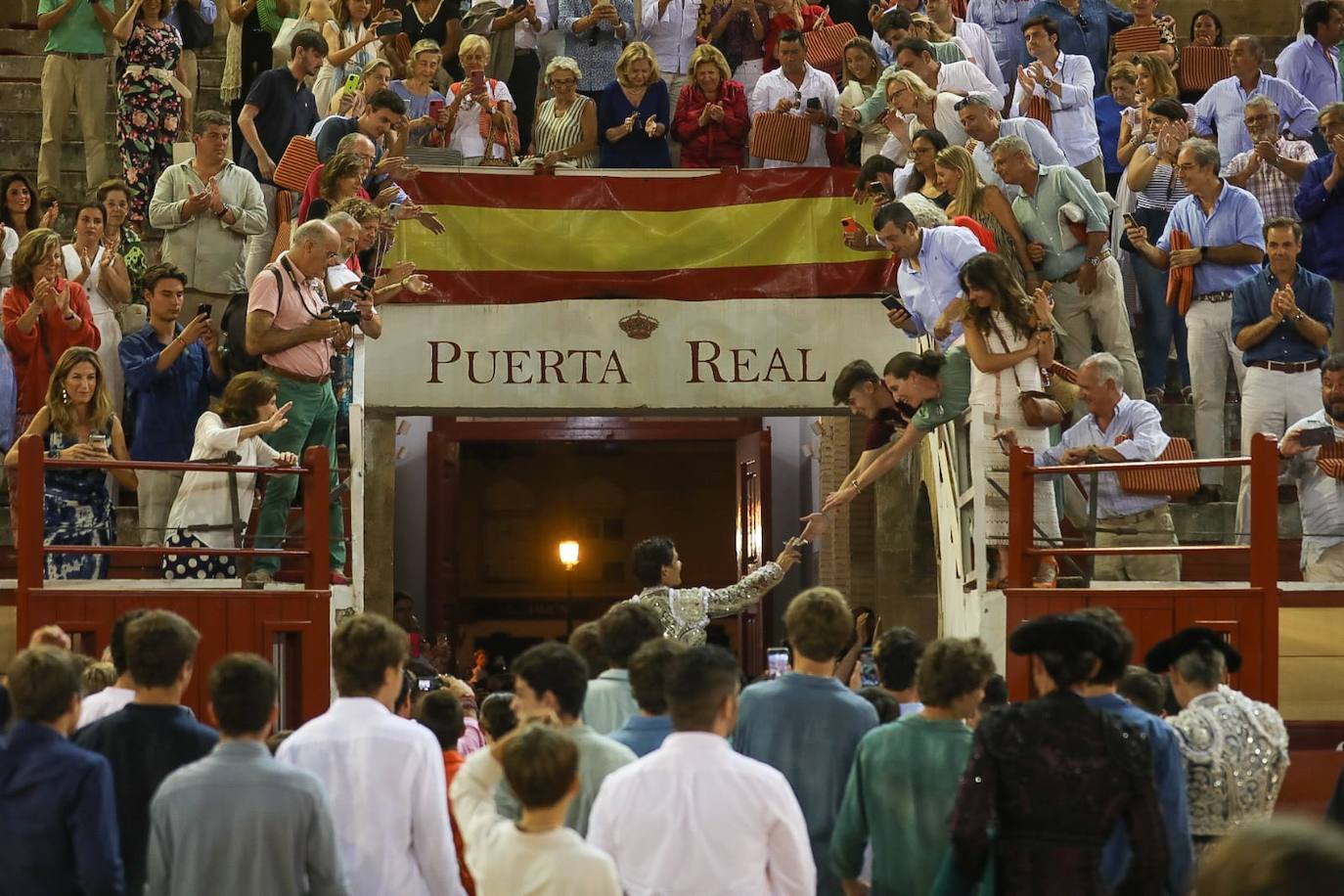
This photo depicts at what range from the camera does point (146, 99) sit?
14.5m

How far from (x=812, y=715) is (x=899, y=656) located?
2.97ft

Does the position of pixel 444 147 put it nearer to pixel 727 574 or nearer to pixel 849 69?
pixel 849 69

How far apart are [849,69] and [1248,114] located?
292cm

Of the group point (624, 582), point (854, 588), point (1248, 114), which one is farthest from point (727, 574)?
point (1248, 114)

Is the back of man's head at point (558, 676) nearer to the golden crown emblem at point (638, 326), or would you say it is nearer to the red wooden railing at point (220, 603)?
the red wooden railing at point (220, 603)

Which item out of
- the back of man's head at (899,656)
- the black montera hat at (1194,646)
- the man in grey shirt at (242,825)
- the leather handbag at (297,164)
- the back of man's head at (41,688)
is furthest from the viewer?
the leather handbag at (297,164)

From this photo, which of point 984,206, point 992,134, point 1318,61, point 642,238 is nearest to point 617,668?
A: point 984,206

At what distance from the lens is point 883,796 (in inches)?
221

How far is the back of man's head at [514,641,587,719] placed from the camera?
218 inches

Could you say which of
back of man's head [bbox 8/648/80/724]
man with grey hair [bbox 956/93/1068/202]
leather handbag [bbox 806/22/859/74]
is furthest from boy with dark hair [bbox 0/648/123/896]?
leather handbag [bbox 806/22/859/74]

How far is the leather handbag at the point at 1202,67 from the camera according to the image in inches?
651

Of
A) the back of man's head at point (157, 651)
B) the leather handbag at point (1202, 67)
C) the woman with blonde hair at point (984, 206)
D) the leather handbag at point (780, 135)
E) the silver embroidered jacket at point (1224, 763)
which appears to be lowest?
the silver embroidered jacket at point (1224, 763)

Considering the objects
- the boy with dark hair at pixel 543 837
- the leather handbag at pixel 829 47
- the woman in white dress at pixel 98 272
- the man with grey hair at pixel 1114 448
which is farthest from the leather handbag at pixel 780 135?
the boy with dark hair at pixel 543 837

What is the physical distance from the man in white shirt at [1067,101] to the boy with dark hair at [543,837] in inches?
400
